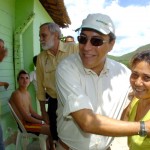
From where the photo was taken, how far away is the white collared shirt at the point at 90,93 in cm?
216

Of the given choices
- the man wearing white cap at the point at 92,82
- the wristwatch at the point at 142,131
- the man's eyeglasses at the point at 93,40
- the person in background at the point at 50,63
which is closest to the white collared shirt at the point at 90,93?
the man wearing white cap at the point at 92,82

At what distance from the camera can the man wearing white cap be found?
84.4 inches

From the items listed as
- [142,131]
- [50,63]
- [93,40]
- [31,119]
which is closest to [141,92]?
[142,131]

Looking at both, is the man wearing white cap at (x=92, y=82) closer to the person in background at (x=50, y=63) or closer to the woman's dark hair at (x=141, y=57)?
the woman's dark hair at (x=141, y=57)

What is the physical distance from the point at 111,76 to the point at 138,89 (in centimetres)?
37

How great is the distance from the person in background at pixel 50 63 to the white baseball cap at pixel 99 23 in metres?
1.80

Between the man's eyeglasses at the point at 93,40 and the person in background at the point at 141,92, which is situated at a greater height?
the man's eyeglasses at the point at 93,40

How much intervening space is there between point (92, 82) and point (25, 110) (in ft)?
11.7

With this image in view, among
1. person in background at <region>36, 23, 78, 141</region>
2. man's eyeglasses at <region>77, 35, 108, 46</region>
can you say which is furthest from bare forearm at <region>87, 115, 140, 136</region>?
person in background at <region>36, 23, 78, 141</region>

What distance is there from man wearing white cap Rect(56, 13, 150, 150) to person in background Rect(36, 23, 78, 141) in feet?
5.36

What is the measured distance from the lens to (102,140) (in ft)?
7.54

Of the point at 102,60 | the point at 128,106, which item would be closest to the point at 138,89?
the point at 128,106

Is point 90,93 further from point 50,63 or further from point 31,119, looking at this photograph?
point 31,119

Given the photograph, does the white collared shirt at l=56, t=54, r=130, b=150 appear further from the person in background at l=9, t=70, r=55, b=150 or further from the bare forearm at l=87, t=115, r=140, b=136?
the person in background at l=9, t=70, r=55, b=150
